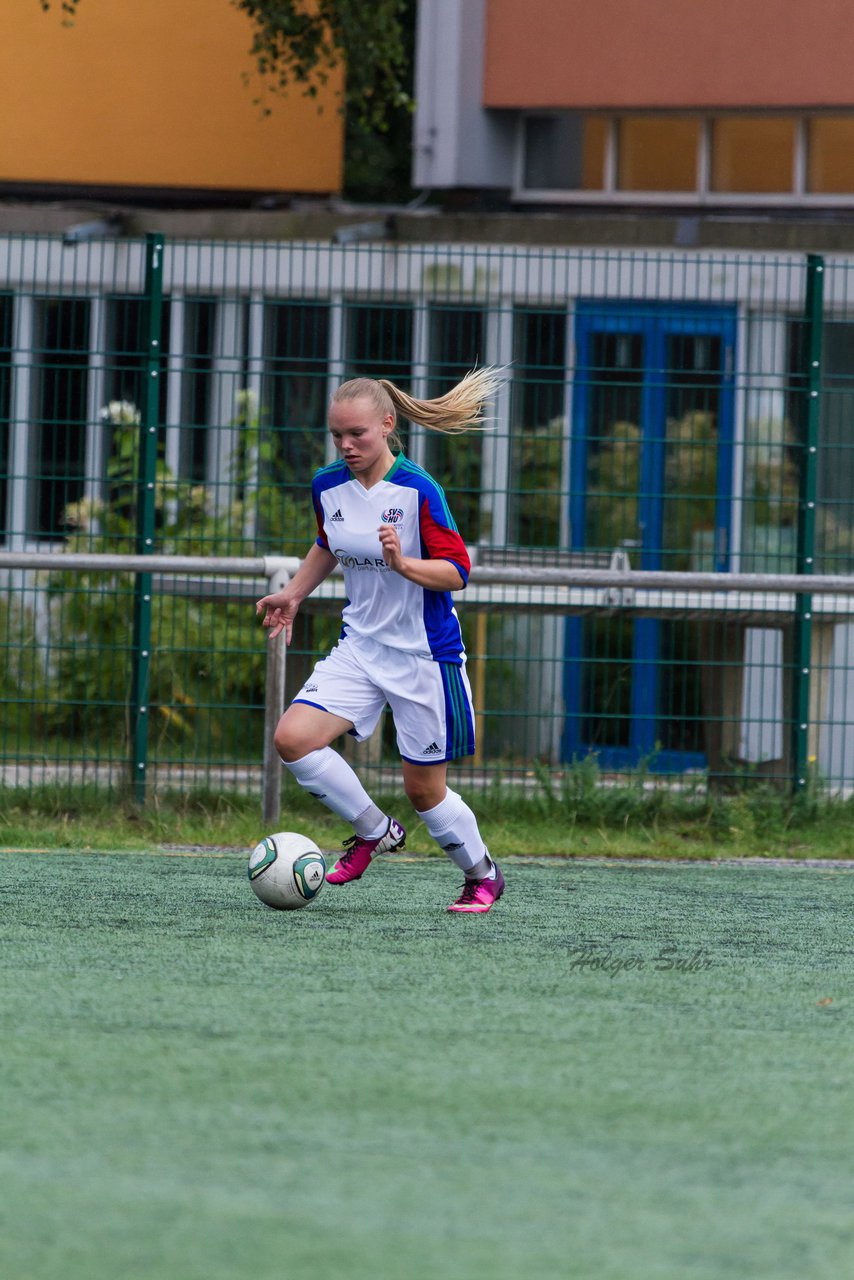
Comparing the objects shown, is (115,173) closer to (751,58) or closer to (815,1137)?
(751,58)

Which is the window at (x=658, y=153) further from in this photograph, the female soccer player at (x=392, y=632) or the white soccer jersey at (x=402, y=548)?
the white soccer jersey at (x=402, y=548)

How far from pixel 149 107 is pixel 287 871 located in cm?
1261

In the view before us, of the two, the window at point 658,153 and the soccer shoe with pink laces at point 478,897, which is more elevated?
the window at point 658,153

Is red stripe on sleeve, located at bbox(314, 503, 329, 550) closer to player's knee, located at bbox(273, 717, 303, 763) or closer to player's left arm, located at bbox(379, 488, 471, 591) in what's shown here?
player's left arm, located at bbox(379, 488, 471, 591)

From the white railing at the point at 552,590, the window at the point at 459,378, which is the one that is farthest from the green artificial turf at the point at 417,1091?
the window at the point at 459,378

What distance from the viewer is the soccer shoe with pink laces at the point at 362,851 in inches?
260

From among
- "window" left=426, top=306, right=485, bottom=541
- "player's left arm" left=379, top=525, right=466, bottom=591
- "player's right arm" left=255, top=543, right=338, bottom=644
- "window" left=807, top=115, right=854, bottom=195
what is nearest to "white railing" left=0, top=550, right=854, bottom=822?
"window" left=426, top=306, right=485, bottom=541

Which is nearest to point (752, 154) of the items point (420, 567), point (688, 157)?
point (688, 157)

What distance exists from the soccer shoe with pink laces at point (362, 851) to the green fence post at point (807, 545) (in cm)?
279

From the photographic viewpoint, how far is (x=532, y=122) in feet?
54.5

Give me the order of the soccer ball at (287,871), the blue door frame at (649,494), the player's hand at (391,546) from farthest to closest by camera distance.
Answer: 1. the blue door frame at (649,494)
2. the soccer ball at (287,871)
3. the player's hand at (391,546)

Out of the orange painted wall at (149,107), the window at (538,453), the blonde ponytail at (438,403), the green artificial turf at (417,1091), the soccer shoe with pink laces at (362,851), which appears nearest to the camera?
the green artificial turf at (417,1091)

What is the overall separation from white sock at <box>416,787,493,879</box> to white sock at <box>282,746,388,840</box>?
282 millimetres

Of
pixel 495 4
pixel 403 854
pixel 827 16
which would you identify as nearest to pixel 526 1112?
pixel 403 854
